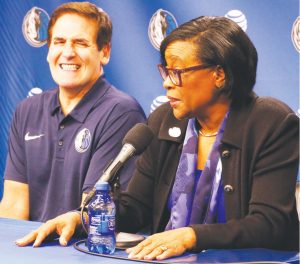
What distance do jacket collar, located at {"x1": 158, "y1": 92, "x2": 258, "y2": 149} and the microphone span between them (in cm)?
42

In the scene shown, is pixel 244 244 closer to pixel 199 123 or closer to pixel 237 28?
pixel 199 123

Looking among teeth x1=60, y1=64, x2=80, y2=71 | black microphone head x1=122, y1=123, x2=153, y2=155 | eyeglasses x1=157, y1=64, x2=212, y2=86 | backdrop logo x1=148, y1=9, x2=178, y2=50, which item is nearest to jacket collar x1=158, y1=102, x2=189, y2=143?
eyeglasses x1=157, y1=64, x2=212, y2=86

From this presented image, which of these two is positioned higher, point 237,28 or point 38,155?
point 237,28

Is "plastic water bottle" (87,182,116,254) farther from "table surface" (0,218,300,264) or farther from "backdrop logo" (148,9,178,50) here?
"backdrop logo" (148,9,178,50)

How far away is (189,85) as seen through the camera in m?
2.00

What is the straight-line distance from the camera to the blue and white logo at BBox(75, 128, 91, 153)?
272cm

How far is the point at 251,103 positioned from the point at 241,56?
0.19m

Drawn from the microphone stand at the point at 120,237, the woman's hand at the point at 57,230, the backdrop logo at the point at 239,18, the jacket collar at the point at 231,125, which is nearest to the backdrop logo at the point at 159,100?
the backdrop logo at the point at 239,18

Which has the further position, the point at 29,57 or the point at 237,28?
the point at 29,57

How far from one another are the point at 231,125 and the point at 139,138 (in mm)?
507

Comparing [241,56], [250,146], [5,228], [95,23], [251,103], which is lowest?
[5,228]

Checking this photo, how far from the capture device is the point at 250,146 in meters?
1.90

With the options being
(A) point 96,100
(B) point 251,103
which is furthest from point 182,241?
(A) point 96,100

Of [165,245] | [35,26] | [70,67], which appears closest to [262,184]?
[165,245]
